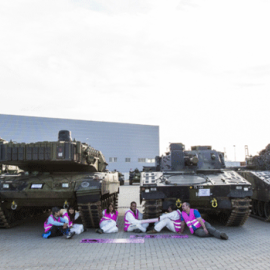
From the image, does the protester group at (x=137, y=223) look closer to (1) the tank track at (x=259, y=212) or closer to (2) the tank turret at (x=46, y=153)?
(2) the tank turret at (x=46, y=153)

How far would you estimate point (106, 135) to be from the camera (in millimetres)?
49469

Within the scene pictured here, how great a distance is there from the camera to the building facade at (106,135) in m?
42.4

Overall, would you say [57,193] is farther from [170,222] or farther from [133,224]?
[170,222]

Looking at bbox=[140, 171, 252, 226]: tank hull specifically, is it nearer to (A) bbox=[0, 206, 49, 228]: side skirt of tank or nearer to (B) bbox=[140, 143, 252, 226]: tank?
(B) bbox=[140, 143, 252, 226]: tank

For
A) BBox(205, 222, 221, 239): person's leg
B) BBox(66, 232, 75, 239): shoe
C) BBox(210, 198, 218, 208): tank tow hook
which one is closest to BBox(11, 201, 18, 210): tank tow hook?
BBox(66, 232, 75, 239): shoe

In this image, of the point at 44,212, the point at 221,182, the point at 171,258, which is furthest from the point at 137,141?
the point at 171,258

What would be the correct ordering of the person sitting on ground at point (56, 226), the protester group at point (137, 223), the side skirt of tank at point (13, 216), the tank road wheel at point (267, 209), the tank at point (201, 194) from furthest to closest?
1. the tank road wheel at point (267, 209)
2. the side skirt of tank at point (13, 216)
3. the tank at point (201, 194)
4. the person sitting on ground at point (56, 226)
5. the protester group at point (137, 223)

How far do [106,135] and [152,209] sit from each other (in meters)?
40.0

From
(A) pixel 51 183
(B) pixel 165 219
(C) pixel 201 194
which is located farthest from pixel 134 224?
(A) pixel 51 183

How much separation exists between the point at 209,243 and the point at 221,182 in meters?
2.59

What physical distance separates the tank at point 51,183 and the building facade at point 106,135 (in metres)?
32.6

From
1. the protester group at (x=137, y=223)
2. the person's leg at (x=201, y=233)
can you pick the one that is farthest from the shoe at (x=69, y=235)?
the person's leg at (x=201, y=233)

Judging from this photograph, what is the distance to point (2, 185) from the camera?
32.3ft

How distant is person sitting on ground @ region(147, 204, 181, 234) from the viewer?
30.3 feet
